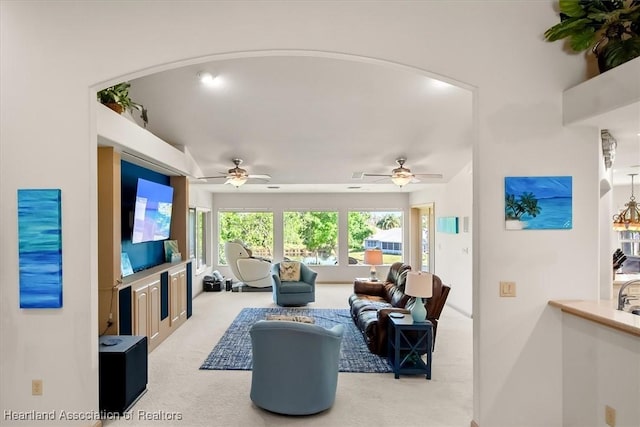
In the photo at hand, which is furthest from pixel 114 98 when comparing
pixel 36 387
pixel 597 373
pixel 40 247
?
pixel 597 373

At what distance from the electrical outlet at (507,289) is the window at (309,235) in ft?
22.9

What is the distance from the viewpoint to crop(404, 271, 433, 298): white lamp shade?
12.7 feet

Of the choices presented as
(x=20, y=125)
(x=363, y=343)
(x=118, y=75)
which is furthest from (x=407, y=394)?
(x=20, y=125)

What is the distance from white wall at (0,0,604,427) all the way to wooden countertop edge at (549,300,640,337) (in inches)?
3.4

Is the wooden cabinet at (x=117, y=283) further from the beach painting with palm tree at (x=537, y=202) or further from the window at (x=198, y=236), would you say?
the beach painting with palm tree at (x=537, y=202)

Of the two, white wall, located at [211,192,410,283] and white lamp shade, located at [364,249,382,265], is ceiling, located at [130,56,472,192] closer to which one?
white lamp shade, located at [364,249,382,265]

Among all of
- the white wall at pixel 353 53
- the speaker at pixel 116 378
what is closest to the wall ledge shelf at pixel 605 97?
the white wall at pixel 353 53

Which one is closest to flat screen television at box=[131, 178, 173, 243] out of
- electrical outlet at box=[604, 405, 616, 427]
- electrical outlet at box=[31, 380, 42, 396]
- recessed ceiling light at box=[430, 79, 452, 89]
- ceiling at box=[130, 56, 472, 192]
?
ceiling at box=[130, 56, 472, 192]

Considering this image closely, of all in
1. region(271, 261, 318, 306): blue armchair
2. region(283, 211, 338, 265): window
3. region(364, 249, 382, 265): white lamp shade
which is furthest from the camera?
region(283, 211, 338, 265): window

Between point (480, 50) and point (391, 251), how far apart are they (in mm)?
7354

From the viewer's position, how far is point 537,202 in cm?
260

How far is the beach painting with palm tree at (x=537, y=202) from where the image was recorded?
2586 mm

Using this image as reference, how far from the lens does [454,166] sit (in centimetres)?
644

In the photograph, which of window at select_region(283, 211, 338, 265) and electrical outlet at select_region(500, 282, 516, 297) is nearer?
electrical outlet at select_region(500, 282, 516, 297)
